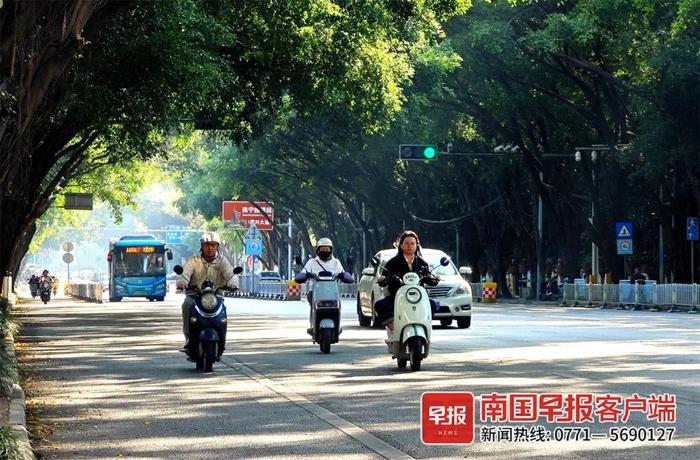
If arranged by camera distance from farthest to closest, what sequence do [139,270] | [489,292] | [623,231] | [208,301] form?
[139,270] → [489,292] → [623,231] → [208,301]

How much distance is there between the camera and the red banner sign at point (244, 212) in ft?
288

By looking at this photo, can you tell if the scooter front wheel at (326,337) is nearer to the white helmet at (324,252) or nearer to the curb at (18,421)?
the white helmet at (324,252)

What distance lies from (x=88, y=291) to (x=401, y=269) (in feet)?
203

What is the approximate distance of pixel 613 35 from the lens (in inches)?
1767

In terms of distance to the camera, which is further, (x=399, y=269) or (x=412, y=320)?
(x=399, y=269)

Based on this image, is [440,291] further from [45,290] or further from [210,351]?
[45,290]

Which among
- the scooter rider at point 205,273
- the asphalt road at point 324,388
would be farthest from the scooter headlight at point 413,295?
the scooter rider at point 205,273

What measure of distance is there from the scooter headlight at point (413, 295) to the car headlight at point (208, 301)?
96.7 inches

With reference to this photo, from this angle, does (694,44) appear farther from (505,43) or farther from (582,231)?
(582,231)

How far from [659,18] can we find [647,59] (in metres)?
2.25

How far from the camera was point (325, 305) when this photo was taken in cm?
2077

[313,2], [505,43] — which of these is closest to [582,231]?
[505,43]

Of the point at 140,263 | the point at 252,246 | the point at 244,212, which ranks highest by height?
the point at 244,212

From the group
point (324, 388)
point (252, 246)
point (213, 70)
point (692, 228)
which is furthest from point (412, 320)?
point (252, 246)
